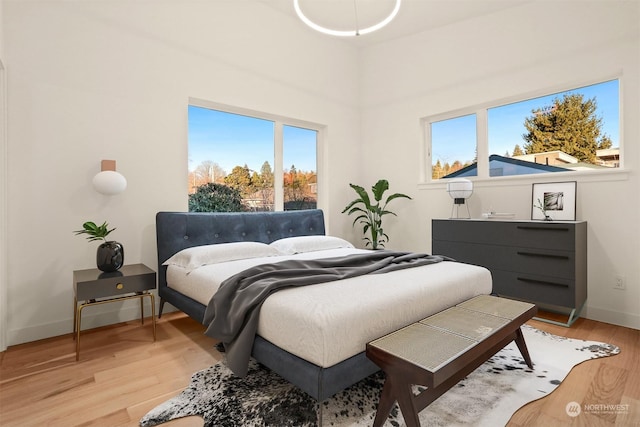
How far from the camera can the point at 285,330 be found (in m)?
1.56

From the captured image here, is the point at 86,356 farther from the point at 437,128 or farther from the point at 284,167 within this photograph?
the point at 437,128

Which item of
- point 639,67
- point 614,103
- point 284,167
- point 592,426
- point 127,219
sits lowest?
point 592,426

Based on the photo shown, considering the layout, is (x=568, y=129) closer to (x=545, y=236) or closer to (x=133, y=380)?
(x=545, y=236)

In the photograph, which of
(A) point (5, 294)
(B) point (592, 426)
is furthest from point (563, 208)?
(A) point (5, 294)

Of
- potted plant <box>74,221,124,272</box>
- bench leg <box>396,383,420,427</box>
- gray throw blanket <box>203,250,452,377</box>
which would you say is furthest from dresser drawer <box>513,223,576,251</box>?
potted plant <box>74,221,124,272</box>

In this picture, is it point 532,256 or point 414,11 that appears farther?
point 414,11

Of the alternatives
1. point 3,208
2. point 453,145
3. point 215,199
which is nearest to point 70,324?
point 3,208

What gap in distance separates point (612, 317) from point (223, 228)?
3.62 meters

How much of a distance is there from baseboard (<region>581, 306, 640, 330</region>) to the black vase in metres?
4.06

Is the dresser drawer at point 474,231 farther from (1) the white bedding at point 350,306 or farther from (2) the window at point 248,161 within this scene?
(2) the window at point 248,161

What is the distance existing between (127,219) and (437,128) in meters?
3.71

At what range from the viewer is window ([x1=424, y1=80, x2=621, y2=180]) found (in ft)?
10.1

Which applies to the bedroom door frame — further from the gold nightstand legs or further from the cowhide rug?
the cowhide rug

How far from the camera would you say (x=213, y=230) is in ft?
10.6
